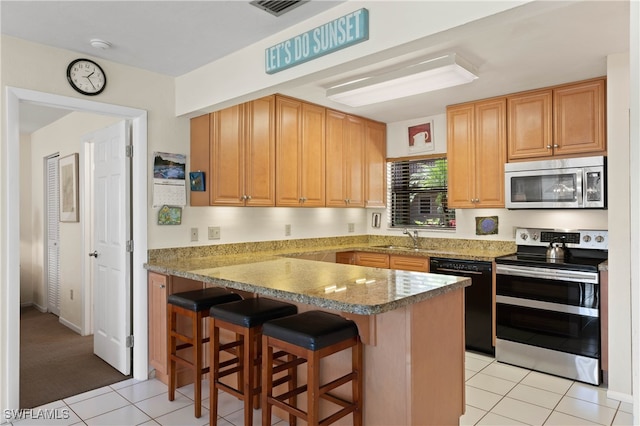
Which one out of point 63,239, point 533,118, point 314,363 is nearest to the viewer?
point 314,363

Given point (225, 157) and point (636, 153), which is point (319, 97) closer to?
point (225, 157)

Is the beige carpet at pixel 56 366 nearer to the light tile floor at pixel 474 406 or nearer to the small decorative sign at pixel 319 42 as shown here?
the light tile floor at pixel 474 406

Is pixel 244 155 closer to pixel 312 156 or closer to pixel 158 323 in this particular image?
pixel 312 156

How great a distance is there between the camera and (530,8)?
168 cm

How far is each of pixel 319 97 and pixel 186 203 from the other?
5.41 ft

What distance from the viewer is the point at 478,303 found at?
151 inches

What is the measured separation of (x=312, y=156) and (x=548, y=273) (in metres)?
2.42

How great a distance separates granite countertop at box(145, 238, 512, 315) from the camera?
6.38 ft

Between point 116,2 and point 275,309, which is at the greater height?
point 116,2

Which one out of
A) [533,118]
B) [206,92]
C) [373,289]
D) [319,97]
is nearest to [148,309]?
[206,92]

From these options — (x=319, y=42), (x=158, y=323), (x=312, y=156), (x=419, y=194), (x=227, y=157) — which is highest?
(x=319, y=42)

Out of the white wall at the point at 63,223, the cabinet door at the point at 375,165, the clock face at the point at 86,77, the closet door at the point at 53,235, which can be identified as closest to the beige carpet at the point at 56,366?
the white wall at the point at 63,223

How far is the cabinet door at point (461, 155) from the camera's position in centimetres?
422

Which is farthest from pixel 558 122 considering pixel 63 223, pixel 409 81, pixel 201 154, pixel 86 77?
pixel 63 223
